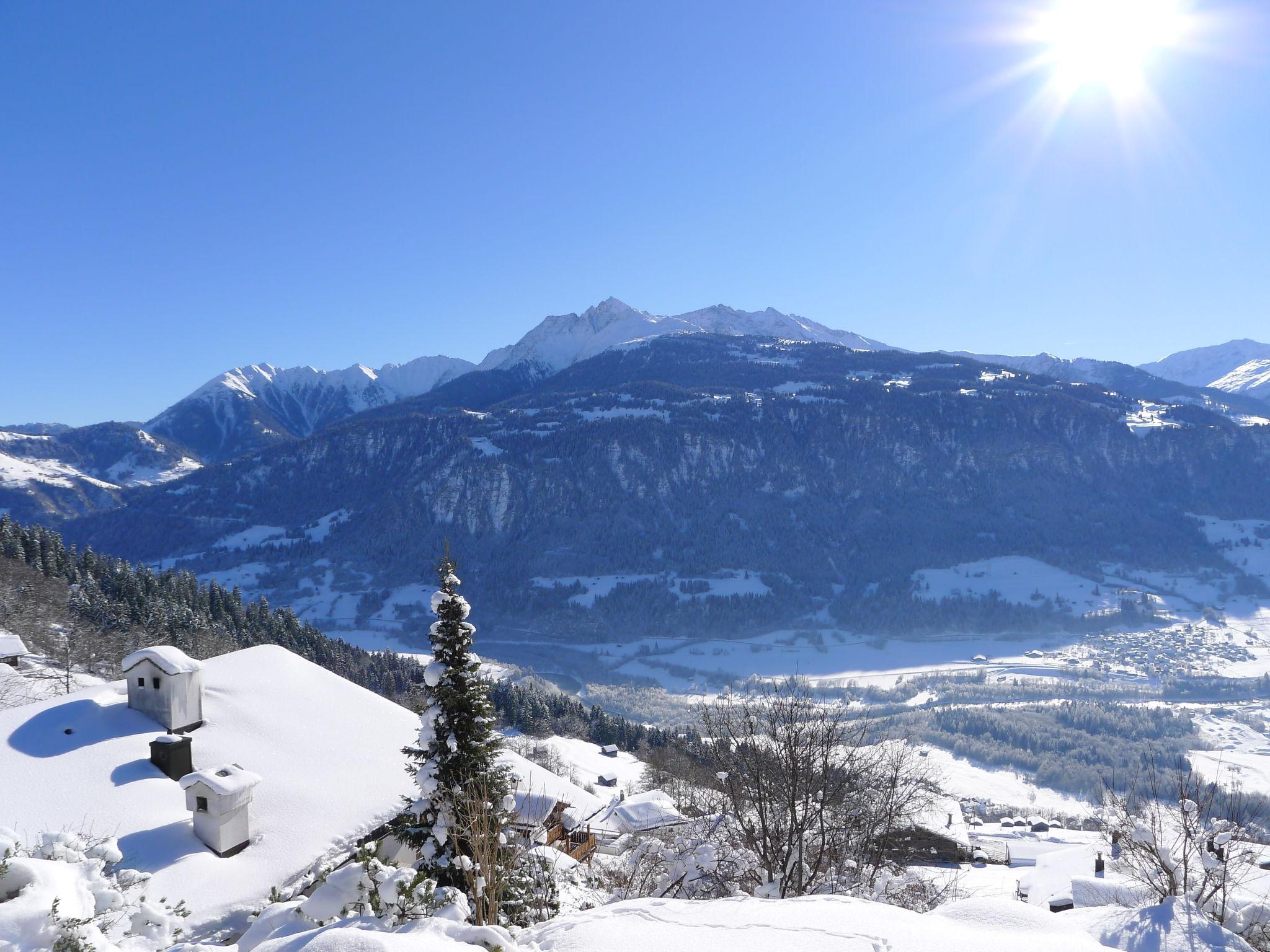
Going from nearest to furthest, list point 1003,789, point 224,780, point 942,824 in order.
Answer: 1. point 224,780
2. point 942,824
3. point 1003,789

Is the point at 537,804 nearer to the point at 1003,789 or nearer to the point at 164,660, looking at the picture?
the point at 164,660

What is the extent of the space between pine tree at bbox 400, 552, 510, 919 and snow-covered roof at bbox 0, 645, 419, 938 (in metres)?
Answer: 4.94

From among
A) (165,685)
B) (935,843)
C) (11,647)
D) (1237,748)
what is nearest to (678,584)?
(1237,748)

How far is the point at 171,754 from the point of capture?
53.9 feet

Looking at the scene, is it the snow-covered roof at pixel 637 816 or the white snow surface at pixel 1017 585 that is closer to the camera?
the snow-covered roof at pixel 637 816

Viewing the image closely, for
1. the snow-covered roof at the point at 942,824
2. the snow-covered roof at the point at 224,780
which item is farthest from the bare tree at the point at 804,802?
the snow-covered roof at the point at 942,824

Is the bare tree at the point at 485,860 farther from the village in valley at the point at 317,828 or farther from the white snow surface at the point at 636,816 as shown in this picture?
the white snow surface at the point at 636,816

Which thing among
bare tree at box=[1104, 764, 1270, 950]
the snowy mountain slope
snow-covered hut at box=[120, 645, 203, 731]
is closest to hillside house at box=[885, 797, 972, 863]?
bare tree at box=[1104, 764, 1270, 950]

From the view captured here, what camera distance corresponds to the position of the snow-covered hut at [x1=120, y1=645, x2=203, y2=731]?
57.8 ft

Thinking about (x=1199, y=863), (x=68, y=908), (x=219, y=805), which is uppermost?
(x=68, y=908)

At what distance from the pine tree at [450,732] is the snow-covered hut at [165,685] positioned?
9297 mm

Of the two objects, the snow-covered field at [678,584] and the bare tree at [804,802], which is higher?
the bare tree at [804,802]

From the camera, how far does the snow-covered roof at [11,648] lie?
32656mm

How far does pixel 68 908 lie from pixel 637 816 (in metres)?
27.3
